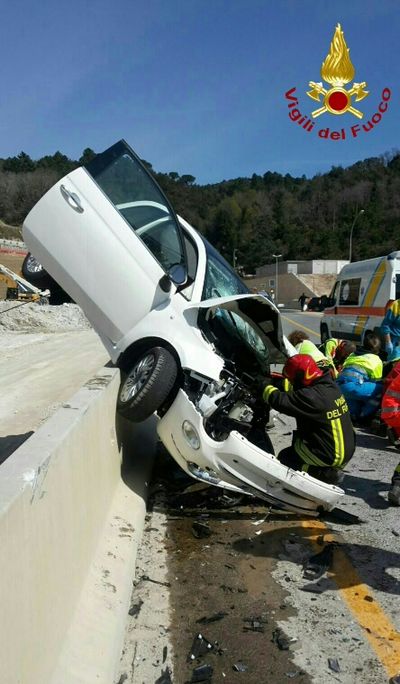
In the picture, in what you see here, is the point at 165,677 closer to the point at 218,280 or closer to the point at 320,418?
the point at 320,418

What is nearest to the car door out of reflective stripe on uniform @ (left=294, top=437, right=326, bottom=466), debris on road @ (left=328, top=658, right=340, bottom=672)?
reflective stripe on uniform @ (left=294, top=437, right=326, bottom=466)

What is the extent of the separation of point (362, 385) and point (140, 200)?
12.2ft

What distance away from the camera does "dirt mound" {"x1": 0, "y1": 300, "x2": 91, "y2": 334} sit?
1830cm

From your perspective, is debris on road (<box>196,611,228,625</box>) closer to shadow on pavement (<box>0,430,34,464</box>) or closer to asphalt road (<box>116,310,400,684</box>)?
asphalt road (<box>116,310,400,684</box>)

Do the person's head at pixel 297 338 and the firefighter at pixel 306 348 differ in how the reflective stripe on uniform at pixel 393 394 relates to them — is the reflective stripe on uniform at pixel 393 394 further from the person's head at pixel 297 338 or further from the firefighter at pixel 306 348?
the person's head at pixel 297 338

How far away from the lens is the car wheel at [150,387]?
443 centimetres

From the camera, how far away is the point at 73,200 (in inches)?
207

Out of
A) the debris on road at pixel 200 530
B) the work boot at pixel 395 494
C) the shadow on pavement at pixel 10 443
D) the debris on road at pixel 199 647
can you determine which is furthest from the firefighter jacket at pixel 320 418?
the shadow on pavement at pixel 10 443

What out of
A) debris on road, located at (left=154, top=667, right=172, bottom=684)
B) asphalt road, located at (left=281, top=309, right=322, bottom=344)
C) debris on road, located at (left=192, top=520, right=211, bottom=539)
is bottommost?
asphalt road, located at (left=281, top=309, right=322, bottom=344)

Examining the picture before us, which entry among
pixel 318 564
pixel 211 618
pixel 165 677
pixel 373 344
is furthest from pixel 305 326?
pixel 165 677

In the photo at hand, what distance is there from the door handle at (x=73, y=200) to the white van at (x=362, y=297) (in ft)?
28.4

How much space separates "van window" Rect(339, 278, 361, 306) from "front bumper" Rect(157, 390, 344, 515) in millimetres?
11564

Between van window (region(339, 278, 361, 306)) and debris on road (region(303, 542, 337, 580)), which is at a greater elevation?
debris on road (region(303, 542, 337, 580))

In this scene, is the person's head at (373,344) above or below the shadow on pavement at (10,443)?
above
